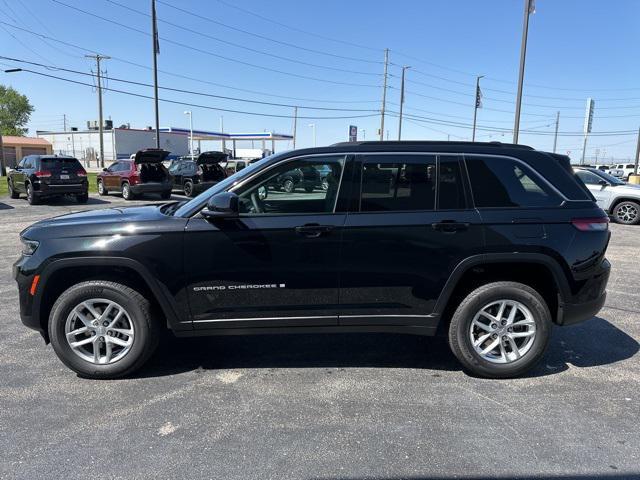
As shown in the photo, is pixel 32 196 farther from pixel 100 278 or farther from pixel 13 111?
pixel 13 111

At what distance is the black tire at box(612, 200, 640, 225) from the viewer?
45.3 feet

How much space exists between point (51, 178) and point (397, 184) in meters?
16.1

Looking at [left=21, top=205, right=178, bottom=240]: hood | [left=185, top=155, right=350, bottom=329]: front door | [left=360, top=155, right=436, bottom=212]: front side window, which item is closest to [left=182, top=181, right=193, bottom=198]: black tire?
[left=21, top=205, right=178, bottom=240]: hood

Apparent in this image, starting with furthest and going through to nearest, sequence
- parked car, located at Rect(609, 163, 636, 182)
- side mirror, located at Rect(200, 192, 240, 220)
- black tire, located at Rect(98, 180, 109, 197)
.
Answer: parked car, located at Rect(609, 163, 636, 182) → black tire, located at Rect(98, 180, 109, 197) → side mirror, located at Rect(200, 192, 240, 220)

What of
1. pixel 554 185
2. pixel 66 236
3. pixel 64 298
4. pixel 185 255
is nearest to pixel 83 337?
pixel 64 298

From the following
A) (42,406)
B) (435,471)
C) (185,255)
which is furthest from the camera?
(185,255)

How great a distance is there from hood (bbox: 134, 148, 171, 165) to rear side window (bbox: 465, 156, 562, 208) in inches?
636

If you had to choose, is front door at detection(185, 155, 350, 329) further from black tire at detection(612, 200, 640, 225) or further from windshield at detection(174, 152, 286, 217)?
black tire at detection(612, 200, 640, 225)

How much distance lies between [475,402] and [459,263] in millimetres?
1024

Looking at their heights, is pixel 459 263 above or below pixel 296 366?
above

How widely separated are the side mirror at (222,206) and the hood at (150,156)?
15.6 metres

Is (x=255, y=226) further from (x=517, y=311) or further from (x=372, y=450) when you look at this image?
(x=517, y=311)

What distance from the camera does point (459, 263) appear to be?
3777mm

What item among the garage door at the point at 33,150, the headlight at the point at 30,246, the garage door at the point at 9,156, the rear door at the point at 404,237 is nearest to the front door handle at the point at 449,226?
the rear door at the point at 404,237
